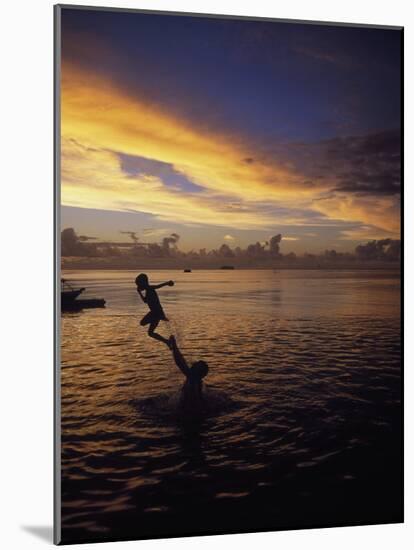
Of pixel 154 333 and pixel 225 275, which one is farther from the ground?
pixel 225 275

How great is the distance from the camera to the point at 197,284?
17.3 ft

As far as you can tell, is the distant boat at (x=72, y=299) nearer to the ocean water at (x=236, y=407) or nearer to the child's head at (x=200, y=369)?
the ocean water at (x=236, y=407)

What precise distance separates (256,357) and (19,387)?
1.36m

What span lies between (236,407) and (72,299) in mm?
1118

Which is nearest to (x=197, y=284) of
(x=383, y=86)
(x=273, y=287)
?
(x=273, y=287)

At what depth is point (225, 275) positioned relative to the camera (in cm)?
532

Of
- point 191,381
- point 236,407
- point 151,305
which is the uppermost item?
point 151,305

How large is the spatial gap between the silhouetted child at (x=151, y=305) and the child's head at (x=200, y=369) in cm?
20

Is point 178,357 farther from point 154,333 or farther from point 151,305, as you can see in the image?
point 151,305

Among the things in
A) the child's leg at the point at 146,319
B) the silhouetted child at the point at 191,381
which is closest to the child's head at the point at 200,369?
the silhouetted child at the point at 191,381

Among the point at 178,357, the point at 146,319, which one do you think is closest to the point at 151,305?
the point at 146,319

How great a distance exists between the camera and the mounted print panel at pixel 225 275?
16.5ft

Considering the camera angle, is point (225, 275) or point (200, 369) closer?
point (200, 369)

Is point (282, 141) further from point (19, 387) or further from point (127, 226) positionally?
point (19, 387)
